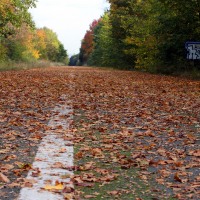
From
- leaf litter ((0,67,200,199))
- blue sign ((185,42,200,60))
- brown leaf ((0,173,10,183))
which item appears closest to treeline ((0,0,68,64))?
blue sign ((185,42,200,60))

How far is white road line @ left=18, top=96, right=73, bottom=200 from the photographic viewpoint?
381 cm

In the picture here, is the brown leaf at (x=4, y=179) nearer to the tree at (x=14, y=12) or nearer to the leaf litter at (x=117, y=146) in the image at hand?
the leaf litter at (x=117, y=146)

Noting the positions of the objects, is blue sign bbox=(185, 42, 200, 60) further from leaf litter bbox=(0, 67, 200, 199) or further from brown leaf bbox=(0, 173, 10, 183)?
brown leaf bbox=(0, 173, 10, 183)

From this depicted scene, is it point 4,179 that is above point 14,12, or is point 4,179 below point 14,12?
below

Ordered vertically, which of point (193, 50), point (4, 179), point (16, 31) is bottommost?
point (4, 179)

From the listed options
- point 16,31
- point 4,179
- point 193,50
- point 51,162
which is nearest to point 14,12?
point 193,50

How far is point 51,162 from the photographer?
16.3ft

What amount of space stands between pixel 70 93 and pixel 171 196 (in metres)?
9.59

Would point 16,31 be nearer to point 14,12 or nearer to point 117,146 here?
point 14,12

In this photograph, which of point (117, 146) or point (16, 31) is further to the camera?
point (16, 31)

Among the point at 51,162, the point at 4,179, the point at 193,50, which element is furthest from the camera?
the point at 193,50

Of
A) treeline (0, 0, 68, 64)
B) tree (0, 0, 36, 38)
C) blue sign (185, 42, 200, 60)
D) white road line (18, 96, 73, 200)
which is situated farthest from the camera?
treeline (0, 0, 68, 64)

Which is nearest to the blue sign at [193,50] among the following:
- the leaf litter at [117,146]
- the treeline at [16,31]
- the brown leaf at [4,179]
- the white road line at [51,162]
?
the leaf litter at [117,146]

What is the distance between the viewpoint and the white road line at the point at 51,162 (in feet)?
12.5
